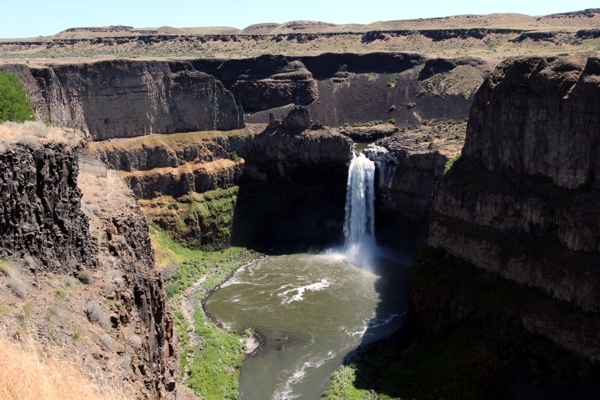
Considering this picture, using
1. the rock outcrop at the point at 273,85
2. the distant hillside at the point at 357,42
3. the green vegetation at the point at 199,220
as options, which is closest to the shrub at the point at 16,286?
the green vegetation at the point at 199,220

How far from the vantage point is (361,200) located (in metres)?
59.0

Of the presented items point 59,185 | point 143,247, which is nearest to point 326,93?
point 143,247

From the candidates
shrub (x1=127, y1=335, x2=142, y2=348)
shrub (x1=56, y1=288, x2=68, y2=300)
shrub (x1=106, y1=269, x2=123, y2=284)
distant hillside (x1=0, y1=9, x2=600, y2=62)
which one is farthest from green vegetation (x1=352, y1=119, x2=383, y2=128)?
shrub (x1=56, y1=288, x2=68, y2=300)

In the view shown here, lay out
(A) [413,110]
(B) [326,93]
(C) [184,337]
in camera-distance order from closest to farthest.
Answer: (C) [184,337] → (A) [413,110] → (B) [326,93]

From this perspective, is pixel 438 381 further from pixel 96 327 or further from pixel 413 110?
pixel 413 110

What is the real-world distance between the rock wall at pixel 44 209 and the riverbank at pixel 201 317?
16.2m

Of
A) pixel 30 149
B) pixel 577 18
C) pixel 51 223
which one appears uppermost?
pixel 577 18

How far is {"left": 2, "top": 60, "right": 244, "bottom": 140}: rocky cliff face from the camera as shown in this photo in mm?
54969

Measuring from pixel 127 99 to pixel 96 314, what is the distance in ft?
146

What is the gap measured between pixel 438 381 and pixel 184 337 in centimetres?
1725

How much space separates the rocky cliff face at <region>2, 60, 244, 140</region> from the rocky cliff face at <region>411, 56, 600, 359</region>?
104 ft

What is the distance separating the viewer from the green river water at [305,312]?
37406 millimetres

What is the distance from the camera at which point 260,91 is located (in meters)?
90.4

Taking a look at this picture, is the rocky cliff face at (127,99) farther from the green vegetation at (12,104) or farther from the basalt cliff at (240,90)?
the green vegetation at (12,104)
